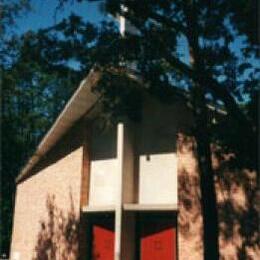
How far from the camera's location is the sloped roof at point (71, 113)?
56.7 ft

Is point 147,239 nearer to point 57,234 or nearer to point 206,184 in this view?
point 57,234

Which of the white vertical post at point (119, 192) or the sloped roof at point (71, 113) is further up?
the sloped roof at point (71, 113)

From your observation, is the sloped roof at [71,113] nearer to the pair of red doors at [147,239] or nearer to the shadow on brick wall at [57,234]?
the shadow on brick wall at [57,234]

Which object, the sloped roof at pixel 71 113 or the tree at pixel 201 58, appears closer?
the tree at pixel 201 58

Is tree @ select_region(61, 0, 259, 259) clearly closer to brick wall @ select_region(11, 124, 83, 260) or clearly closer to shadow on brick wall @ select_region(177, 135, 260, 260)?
shadow on brick wall @ select_region(177, 135, 260, 260)

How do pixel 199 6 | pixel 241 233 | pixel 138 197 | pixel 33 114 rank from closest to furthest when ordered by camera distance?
pixel 199 6, pixel 241 233, pixel 138 197, pixel 33 114

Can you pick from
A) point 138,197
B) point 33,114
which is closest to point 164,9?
point 138,197

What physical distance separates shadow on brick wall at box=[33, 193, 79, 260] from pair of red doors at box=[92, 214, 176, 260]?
71 cm

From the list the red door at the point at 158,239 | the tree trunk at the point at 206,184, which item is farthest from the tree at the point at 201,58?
the red door at the point at 158,239

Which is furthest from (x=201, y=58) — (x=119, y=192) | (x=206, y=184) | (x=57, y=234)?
(x=57, y=234)

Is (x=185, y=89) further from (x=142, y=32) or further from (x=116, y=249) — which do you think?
(x=116, y=249)

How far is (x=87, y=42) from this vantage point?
40.1 feet

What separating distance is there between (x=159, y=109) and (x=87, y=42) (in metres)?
5.18

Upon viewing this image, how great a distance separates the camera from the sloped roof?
56.7 feet
